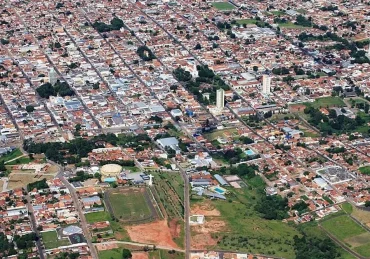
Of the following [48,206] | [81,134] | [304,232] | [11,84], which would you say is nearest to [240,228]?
[304,232]

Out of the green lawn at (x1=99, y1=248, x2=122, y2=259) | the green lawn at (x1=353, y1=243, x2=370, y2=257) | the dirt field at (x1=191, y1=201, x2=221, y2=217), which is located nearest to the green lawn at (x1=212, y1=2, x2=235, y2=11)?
the dirt field at (x1=191, y1=201, x2=221, y2=217)

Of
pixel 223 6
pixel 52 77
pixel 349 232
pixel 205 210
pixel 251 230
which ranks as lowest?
pixel 223 6

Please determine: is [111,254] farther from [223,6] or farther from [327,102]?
[223,6]

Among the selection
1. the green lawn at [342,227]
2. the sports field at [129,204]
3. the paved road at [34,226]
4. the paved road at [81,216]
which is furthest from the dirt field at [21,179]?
the green lawn at [342,227]

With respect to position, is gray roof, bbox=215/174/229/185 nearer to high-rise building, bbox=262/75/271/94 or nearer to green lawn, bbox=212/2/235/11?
high-rise building, bbox=262/75/271/94

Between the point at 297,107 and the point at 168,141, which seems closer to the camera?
the point at 168,141

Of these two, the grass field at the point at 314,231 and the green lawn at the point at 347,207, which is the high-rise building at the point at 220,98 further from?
the grass field at the point at 314,231

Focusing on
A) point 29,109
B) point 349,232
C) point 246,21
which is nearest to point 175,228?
point 349,232
